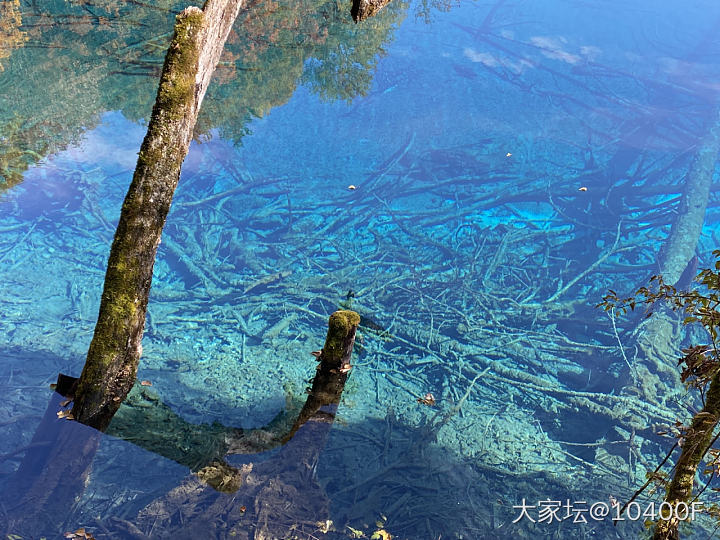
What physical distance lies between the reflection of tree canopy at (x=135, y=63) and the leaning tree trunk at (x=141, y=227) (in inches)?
188

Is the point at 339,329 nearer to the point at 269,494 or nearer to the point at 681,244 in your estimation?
the point at 269,494

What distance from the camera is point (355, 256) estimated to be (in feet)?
24.2

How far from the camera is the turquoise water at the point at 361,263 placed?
445 centimetres

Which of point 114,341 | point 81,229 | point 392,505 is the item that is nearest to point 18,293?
point 81,229

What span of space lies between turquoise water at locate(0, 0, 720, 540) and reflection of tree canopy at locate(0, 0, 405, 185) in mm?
54

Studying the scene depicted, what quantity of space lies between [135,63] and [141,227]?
6974 mm

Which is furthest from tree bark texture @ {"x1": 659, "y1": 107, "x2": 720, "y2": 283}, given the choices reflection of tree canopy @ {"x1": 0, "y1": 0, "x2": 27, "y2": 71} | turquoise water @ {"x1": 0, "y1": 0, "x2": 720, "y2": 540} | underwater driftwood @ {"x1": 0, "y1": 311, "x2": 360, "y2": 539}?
reflection of tree canopy @ {"x1": 0, "y1": 0, "x2": 27, "y2": 71}

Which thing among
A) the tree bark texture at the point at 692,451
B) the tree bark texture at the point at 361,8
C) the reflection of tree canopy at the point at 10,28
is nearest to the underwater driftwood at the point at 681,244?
the tree bark texture at the point at 692,451

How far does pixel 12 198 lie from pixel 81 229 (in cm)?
97

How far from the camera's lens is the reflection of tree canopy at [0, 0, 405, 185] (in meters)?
8.48

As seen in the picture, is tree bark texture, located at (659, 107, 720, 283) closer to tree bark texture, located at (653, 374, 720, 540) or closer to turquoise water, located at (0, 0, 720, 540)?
turquoise water, located at (0, 0, 720, 540)

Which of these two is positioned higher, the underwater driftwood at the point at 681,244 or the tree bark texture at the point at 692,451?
the tree bark texture at the point at 692,451

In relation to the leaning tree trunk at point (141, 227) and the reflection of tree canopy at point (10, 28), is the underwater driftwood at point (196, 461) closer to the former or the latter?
the leaning tree trunk at point (141, 227)

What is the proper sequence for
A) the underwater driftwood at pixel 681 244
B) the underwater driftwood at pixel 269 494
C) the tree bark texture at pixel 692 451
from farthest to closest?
the underwater driftwood at pixel 681 244, the underwater driftwood at pixel 269 494, the tree bark texture at pixel 692 451
